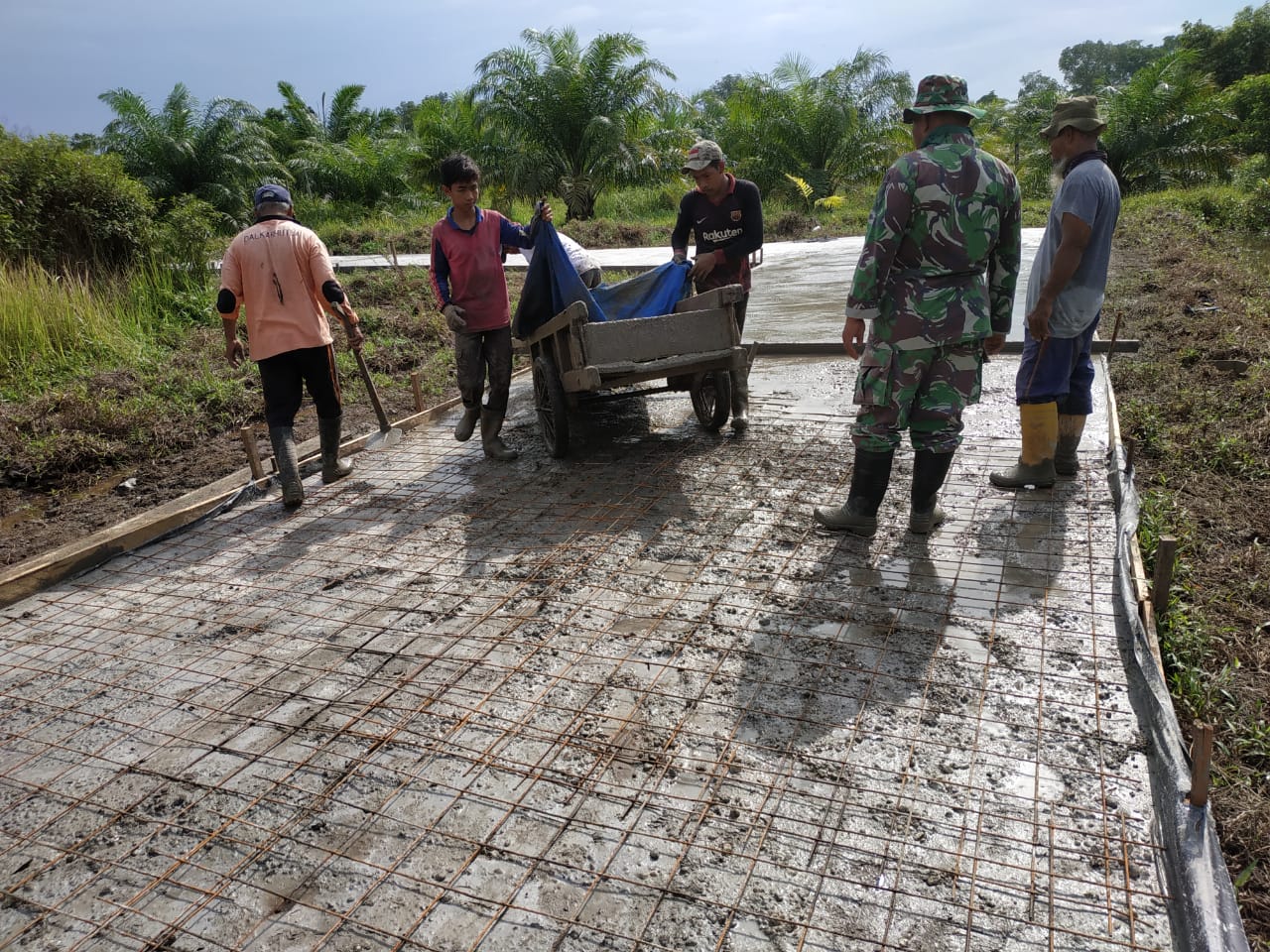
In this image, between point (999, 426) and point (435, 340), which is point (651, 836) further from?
point (435, 340)

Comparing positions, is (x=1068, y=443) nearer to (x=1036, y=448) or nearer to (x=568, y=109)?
(x=1036, y=448)

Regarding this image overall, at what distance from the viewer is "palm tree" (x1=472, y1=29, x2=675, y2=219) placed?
1914 centimetres

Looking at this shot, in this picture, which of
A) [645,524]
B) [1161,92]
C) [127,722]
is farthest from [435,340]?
[1161,92]

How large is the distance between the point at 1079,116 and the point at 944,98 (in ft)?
2.90

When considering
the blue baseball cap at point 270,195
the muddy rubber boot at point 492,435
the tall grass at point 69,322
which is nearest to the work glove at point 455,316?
the muddy rubber boot at point 492,435

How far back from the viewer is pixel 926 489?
3391 millimetres

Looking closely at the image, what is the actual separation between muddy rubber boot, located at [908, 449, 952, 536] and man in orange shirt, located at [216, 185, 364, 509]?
288 cm

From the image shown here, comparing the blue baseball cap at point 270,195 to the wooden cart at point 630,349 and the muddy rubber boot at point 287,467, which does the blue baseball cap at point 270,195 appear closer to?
the muddy rubber boot at point 287,467

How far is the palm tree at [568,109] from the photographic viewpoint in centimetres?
1914

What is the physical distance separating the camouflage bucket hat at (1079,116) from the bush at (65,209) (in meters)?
8.94

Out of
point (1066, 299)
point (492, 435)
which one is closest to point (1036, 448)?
point (1066, 299)

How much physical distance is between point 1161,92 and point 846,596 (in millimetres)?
21991

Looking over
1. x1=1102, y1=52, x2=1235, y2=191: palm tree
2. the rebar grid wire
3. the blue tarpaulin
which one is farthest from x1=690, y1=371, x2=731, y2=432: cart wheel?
x1=1102, y1=52, x2=1235, y2=191: palm tree

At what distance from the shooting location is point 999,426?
4660mm
